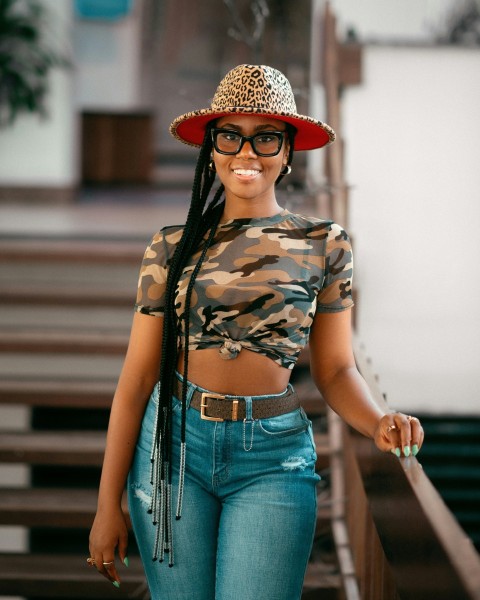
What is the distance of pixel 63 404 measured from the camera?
380 centimetres

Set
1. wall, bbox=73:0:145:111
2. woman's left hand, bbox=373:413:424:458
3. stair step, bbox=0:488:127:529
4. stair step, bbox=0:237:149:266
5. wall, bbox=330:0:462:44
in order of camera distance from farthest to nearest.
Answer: wall, bbox=73:0:145:111 → wall, bbox=330:0:462:44 → stair step, bbox=0:237:149:266 → stair step, bbox=0:488:127:529 → woman's left hand, bbox=373:413:424:458

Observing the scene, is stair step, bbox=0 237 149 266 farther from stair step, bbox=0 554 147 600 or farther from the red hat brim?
the red hat brim

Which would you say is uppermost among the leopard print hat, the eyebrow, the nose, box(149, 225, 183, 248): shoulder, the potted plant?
the potted plant

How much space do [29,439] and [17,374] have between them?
43cm

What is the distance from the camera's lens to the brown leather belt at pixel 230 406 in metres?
1.50

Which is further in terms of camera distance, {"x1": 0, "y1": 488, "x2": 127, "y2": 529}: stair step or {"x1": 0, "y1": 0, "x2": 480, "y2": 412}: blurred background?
{"x1": 0, "y1": 0, "x2": 480, "y2": 412}: blurred background

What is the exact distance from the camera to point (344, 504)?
3336mm

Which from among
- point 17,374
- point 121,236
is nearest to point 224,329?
point 17,374

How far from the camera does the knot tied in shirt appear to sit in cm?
151

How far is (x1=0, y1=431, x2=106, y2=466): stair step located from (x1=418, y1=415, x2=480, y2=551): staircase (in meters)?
2.46

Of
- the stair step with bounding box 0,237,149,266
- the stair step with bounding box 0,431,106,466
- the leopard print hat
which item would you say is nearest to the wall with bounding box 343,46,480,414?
the stair step with bounding box 0,237,149,266

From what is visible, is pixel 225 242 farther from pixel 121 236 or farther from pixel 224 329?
pixel 121 236

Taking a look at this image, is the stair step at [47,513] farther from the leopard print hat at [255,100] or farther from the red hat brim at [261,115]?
the leopard print hat at [255,100]

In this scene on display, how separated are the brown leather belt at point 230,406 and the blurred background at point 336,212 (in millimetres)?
2329
